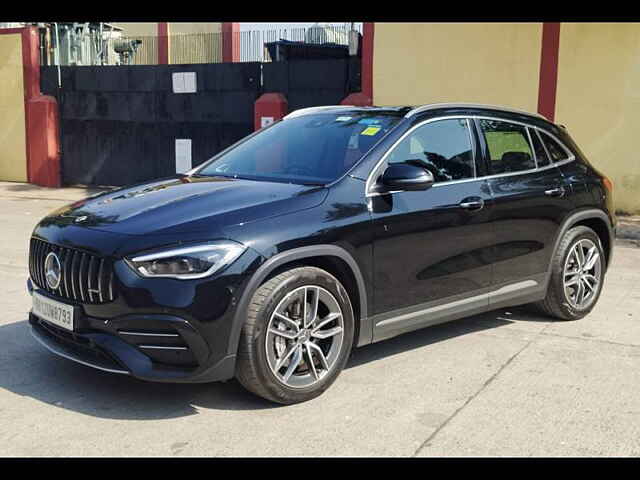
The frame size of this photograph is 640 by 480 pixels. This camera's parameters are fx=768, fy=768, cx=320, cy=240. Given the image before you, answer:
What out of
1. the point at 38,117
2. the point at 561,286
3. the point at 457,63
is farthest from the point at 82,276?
the point at 38,117

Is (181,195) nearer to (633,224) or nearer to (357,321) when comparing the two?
(357,321)

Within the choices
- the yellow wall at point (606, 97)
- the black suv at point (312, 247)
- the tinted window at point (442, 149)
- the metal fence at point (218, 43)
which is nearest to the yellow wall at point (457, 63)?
the yellow wall at point (606, 97)

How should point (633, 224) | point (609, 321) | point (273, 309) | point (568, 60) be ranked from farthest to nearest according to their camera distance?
point (568, 60) → point (633, 224) → point (609, 321) → point (273, 309)

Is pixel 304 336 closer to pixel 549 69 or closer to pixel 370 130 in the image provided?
pixel 370 130

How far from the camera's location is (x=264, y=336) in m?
4.00

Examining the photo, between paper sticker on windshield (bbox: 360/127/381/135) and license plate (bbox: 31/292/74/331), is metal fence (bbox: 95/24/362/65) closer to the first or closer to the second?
paper sticker on windshield (bbox: 360/127/381/135)

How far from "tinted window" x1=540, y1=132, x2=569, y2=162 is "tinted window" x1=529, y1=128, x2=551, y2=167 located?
71mm

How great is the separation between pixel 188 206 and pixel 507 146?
102 inches

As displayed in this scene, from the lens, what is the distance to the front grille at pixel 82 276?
12.8 ft

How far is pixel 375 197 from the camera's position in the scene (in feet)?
14.9

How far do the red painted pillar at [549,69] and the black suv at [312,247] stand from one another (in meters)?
6.69

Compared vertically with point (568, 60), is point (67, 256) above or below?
below
